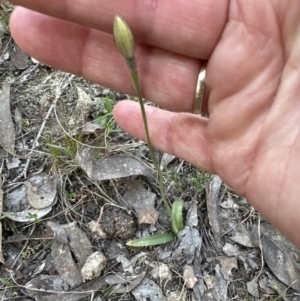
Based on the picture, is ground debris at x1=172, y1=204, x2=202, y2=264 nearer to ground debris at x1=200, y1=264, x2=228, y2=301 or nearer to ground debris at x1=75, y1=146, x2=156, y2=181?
ground debris at x1=200, y1=264, x2=228, y2=301

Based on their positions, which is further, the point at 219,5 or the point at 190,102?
the point at 190,102

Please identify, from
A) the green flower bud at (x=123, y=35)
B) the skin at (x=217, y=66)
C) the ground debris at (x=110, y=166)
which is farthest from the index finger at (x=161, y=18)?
Result: the ground debris at (x=110, y=166)

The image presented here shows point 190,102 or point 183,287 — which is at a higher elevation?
point 190,102

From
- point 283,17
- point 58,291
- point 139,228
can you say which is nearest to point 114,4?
point 283,17

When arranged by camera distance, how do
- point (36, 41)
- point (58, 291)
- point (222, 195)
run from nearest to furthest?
point (36, 41) → point (58, 291) → point (222, 195)

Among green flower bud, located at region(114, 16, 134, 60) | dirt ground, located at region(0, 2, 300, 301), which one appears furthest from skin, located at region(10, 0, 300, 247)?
dirt ground, located at region(0, 2, 300, 301)

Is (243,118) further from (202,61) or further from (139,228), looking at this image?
(139,228)

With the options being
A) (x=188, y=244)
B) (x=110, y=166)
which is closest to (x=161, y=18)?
(x=110, y=166)
